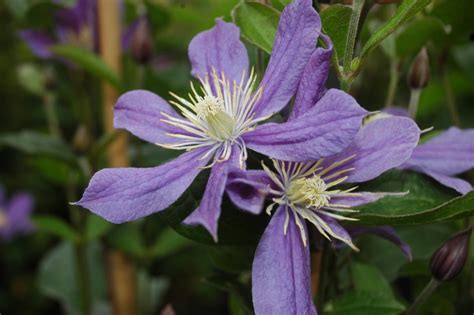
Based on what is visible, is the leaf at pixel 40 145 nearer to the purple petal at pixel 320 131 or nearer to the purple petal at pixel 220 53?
the purple petal at pixel 220 53

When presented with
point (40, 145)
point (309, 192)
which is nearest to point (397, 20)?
point (309, 192)

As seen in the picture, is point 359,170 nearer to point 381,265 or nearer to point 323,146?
point 323,146

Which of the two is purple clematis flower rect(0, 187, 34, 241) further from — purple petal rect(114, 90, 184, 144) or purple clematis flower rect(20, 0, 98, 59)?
purple petal rect(114, 90, 184, 144)

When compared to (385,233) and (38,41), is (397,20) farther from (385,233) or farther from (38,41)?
(38,41)

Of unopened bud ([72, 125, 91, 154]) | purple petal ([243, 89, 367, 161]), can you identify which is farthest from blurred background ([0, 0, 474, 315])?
purple petal ([243, 89, 367, 161])

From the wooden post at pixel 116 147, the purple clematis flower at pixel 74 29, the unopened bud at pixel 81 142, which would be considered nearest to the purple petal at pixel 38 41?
the purple clematis flower at pixel 74 29

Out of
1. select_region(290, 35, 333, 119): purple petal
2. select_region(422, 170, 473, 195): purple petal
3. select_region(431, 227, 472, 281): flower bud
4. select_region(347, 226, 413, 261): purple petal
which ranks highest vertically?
select_region(290, 35, 333, 119): purple petal

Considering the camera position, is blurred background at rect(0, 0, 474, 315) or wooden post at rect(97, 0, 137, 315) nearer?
blurred background at rect(0, 0, 474, 315)
